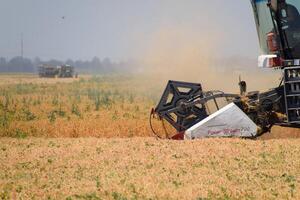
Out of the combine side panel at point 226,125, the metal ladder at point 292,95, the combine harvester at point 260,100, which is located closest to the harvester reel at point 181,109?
the combine harvester at point 260,100

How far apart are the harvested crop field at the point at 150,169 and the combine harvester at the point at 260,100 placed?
45cm

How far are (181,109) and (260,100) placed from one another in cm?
169

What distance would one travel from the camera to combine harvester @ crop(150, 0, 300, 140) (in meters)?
11.6

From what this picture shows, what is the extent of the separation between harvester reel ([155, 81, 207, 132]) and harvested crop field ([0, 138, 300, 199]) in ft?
2.23

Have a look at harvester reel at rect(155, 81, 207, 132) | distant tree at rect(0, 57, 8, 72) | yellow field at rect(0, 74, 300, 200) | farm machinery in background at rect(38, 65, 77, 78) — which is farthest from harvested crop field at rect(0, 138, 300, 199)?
distant tree at rect(0, 57, 8, 72)

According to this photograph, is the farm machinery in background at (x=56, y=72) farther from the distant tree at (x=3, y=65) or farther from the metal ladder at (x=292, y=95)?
the distant tree at (x=3, y=65)

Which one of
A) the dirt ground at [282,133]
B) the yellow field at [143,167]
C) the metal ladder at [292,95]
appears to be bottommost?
the dirt ground at [282,133]

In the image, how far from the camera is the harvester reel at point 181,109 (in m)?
12.3

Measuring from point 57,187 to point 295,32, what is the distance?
20.9 ft

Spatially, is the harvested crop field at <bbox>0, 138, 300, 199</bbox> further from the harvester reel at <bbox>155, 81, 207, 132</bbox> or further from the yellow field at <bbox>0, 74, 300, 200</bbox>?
the harvester reel at <bbox>155, 81, 207, 132</bbox>

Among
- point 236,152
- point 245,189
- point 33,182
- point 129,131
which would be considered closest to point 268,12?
point 236,152

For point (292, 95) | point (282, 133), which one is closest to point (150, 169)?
point (292, 95)

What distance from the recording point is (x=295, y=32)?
1168cm

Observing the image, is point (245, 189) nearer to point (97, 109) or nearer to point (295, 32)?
point (295, 32)
